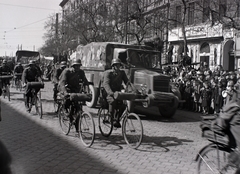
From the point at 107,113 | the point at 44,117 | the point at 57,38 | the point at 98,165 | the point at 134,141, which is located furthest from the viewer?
the point at 57,38

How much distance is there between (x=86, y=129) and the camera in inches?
283

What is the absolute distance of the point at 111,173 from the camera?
211 inches

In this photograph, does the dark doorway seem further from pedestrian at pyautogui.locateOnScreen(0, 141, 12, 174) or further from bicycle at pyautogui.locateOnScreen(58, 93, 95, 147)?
pedestrian at pyautogui.locateOnScreen(0, 141, 12, 174)

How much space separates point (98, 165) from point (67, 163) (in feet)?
1.75

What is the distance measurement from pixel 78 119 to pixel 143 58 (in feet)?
18.4

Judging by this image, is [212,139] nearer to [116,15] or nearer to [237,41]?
[237,41]

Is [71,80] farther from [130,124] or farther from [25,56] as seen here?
[25,56]

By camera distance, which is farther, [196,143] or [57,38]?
[57,38]

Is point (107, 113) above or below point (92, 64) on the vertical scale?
below

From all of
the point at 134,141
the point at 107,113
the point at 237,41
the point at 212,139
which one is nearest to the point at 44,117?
the point at 107,113

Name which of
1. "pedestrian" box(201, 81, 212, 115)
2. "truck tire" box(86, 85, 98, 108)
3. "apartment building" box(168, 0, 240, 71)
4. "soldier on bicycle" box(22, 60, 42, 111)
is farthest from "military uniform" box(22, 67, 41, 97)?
"apartment building" box(168, 0, 240, 71)

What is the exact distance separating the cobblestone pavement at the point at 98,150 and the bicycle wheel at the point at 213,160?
1.21 meters

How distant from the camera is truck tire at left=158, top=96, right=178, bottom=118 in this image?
36.9 feet

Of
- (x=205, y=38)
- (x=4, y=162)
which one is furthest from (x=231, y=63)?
(x=4, y=162)
